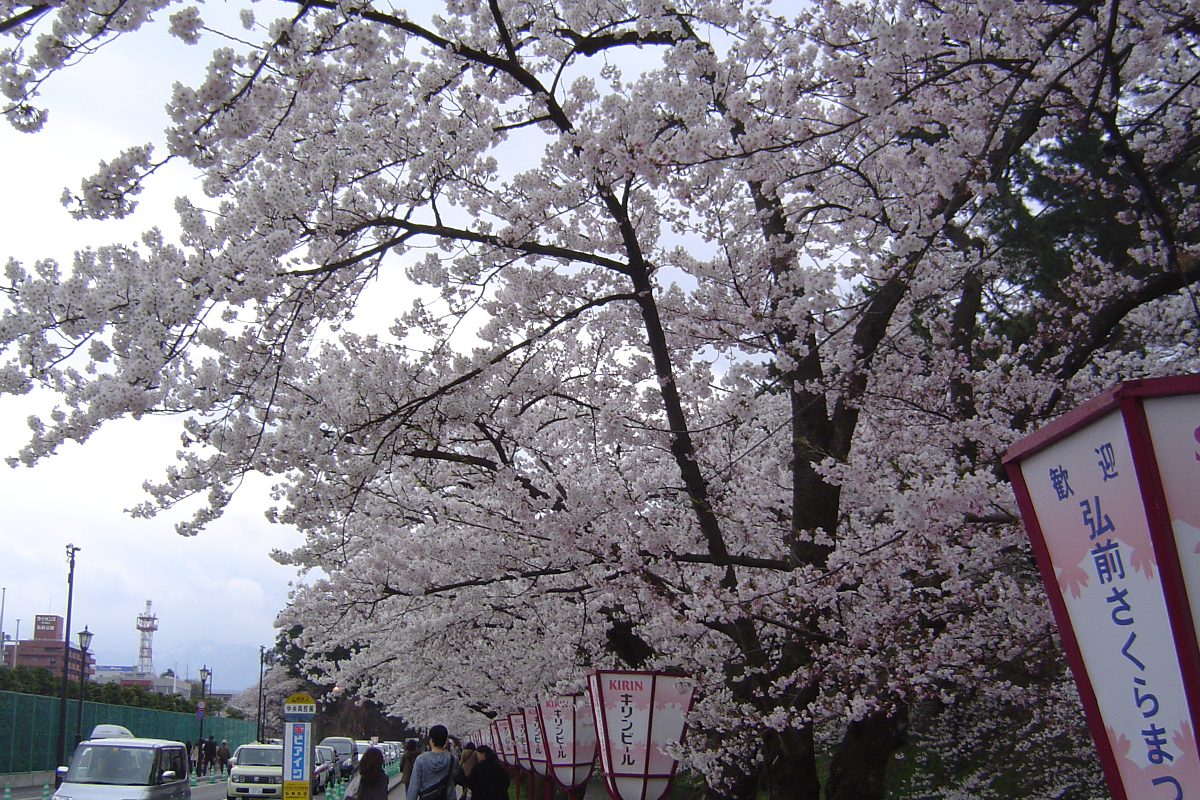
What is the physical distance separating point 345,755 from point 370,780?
24.8 meters

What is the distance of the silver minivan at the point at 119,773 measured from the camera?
1068cm

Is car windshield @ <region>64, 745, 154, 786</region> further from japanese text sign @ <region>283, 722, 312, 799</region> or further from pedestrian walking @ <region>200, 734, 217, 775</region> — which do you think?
pedestrian walking @ <region>200, 734, 217, 775</region>

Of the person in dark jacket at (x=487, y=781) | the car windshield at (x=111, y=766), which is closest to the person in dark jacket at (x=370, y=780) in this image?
the person in dark jacket at (x=487, y=781)

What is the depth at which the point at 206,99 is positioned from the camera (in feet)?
13.5

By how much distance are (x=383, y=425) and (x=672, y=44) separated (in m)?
3.69

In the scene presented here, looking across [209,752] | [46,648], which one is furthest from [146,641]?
[209,752]

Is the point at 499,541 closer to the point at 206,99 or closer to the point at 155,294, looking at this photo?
the point at 155,294

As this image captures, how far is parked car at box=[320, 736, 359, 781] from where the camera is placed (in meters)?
27.8

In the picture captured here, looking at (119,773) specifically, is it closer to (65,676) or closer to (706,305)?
(706,305)

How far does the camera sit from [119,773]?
11047 mm

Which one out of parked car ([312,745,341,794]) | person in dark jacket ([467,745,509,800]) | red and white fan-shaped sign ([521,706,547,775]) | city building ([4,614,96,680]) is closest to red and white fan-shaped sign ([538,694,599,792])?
red and white fan-shaped sign ([521,706,547,775])

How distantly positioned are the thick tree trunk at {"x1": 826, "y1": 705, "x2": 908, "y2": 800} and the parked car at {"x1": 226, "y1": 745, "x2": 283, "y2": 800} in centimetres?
1329

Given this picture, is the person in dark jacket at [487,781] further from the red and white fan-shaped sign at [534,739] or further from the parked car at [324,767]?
the parked car at [324,767]

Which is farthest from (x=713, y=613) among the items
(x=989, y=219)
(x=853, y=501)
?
(x=989, y=219)
